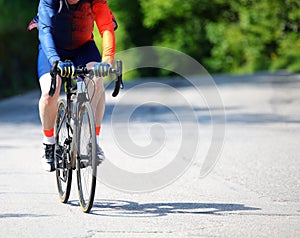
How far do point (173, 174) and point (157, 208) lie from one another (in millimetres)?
1767

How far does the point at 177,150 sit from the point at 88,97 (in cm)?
375

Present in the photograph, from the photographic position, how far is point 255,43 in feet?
106

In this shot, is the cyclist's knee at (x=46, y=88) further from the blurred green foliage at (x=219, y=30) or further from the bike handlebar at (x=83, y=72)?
the blurred green foliage at (x=219, y=30)

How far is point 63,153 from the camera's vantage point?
6750 mm

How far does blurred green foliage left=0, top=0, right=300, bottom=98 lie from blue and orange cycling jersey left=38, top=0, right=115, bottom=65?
20.3 m

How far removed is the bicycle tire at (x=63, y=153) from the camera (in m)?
6.67

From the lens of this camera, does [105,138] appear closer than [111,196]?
No

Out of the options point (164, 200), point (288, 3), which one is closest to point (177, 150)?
point (164, 200)

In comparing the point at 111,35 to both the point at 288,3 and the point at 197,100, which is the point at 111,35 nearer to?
the point at 197,100

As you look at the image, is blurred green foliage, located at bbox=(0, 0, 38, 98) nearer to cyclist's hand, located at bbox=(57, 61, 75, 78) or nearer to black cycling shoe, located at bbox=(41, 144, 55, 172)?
black cycling shoe, located at bbox=(41, 144, 55, 172)

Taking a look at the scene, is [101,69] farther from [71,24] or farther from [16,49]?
[16,49]

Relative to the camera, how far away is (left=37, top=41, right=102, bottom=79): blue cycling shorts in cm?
682

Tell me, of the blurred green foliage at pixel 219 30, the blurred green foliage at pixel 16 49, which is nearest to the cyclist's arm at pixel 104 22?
the blurred green foliage at pixel 16 49

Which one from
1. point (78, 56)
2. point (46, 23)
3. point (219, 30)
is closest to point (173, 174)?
point (78, 56)
